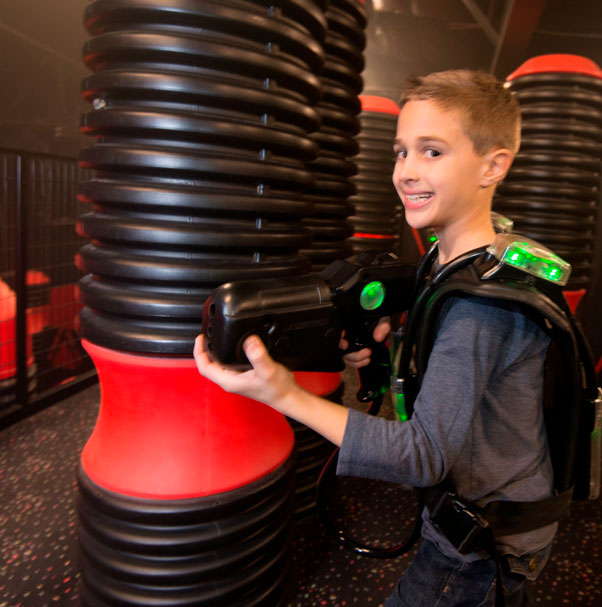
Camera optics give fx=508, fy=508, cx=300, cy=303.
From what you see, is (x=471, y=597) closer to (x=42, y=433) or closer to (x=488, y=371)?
(x=488, y=371)

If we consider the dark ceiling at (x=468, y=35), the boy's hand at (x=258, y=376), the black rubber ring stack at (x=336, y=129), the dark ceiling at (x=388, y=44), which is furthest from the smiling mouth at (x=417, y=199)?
the dark ceiling at (x=468, y=35)

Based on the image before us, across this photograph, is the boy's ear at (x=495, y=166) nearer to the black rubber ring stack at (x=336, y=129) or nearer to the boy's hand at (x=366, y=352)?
the boy's hand at (x=366, y=352)

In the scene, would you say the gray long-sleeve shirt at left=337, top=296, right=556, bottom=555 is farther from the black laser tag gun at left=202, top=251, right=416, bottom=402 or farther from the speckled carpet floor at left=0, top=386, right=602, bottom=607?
the speckled carpet floor at left=0, top=386, right=602, bottom=607

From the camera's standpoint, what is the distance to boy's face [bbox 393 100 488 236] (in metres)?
0.83

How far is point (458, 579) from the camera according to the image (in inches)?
36.0

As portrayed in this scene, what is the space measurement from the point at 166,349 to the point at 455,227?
0.55 m

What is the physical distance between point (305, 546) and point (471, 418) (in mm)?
988

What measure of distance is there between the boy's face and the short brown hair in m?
0.01

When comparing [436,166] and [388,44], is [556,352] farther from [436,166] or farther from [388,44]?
[388,44]

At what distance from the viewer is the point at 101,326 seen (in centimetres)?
94

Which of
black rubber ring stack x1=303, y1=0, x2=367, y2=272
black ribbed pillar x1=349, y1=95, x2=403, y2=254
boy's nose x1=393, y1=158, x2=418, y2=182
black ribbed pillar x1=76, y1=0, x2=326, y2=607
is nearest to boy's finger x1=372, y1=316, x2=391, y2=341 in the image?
black ribbed pillar x1=76, y1=0, x2=326, y2=607

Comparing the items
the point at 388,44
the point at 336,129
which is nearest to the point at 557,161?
the point at 336,129

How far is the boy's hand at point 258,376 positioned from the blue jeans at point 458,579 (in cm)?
47

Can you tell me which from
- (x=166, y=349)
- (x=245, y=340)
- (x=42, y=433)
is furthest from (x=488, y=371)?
(x=42, y=433)
